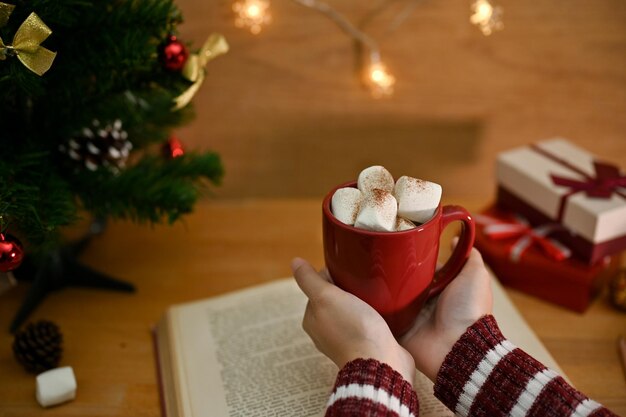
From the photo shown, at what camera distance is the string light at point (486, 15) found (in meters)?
0.83

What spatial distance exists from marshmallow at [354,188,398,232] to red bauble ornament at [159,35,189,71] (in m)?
0.31

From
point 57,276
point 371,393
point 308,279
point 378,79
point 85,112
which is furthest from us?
point 378,79

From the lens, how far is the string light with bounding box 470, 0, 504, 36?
32.5 inches

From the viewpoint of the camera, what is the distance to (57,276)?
809 mm

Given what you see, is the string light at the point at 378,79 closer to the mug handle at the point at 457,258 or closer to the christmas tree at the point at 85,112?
the christmas tree at the point at 85,112

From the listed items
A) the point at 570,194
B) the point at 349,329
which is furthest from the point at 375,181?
the point at 570,194

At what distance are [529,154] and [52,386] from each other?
74 cm

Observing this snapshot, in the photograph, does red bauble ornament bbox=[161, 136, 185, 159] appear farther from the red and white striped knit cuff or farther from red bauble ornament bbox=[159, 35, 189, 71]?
the red and white striped knit cuff

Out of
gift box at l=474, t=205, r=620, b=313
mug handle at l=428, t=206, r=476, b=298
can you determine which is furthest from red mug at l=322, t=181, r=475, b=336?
gift box at l=474, t=205, r=620, b=313

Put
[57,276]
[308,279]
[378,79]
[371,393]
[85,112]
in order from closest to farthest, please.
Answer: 1. [371,393]
2. [308,279]
3. [85,112]
4. [57,276]
5. [378,79]

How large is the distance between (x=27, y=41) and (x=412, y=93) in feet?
2.05

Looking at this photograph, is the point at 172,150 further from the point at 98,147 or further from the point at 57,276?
the point at 57,276

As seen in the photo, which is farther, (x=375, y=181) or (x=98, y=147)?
(x=98, y=147)

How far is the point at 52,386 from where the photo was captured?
628 mm
